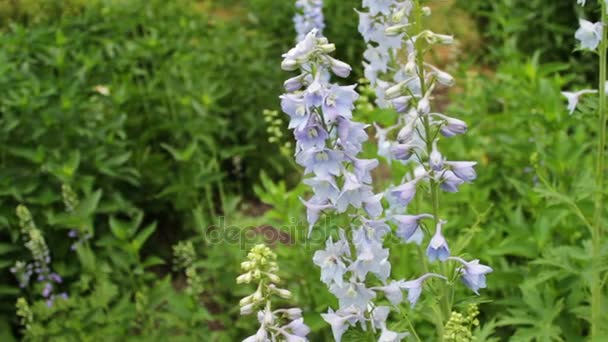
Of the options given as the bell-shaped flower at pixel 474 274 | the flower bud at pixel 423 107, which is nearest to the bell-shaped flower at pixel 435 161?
the flower bud at pixel 423 107

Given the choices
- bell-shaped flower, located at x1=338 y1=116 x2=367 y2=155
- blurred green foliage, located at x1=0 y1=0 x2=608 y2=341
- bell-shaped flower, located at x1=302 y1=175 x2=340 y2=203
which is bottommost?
blurred green foliage, located at x1=0 y1=0 x2=608 y2=341

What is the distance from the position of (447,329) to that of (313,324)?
154 centimetres

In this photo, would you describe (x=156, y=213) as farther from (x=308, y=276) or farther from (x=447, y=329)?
(x=447, y=329)

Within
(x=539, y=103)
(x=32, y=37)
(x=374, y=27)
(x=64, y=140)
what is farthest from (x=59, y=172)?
(x=539, y=103)

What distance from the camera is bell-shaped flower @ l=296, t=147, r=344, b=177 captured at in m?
1.96

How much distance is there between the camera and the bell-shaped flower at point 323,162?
1.96 metres

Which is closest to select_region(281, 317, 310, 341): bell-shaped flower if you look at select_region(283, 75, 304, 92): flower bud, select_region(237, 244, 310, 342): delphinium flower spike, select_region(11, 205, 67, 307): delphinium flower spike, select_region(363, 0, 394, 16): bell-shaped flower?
select_region(237, 244, 310, 342): delphinium flower spike

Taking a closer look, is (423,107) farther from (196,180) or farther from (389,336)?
(196,180)

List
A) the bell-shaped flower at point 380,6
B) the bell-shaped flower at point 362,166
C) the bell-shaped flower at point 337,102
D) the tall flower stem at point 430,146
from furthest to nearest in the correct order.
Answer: the bell-shaped flower at point 380,6 → the tall flower stem at point 430,146 → the bell-shaped flower at point 362,166 → the bell-shaped flower at point 337,102

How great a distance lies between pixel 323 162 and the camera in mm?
1979

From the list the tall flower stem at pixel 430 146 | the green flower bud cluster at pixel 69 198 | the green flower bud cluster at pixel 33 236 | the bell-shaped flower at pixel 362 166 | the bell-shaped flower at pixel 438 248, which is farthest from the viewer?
the green flower bud cluster at pixel 69 198

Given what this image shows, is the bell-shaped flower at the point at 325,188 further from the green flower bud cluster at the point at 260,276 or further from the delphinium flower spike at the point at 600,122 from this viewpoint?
the delphinium flower spike at the point at 600,122

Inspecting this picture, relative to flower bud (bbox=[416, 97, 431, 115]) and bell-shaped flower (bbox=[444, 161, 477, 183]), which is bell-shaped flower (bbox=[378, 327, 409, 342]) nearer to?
bell-shaped flower (bbox=[444, 161, 477, 183])

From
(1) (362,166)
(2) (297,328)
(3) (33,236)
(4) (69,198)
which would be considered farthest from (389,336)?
(4) (69,198)
